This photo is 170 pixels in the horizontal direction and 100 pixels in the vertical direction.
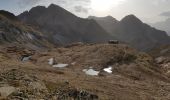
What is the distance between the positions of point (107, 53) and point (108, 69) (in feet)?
57.0

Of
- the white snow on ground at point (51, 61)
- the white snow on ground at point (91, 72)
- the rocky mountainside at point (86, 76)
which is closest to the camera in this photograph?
the rocky mountainside at point (86, 76)

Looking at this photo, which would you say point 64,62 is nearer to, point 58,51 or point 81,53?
point 81,53

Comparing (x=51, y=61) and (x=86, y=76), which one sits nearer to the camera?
(x=86, y=76)

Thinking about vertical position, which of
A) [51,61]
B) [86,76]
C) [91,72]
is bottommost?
[86,76]

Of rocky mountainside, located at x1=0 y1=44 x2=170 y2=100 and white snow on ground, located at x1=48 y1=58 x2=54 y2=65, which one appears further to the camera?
white snow on ground, located at x1=48 y1=58 x2=54 y2=65

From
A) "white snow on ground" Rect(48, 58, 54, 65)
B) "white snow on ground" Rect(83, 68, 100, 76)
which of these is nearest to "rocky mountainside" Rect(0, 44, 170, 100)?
"white snow on ground" Rect(83, 68, 100, 76)

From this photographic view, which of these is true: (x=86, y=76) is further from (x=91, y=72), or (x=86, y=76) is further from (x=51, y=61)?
(x=51, y=61)

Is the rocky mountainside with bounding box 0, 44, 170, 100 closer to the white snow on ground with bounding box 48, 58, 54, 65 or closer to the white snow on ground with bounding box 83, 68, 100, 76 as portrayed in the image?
the white snow on ground with bounding box 83, 68, 100, 76

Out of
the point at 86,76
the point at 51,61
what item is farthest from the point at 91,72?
the point at 51,61

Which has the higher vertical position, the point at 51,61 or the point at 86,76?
the point at 51,61

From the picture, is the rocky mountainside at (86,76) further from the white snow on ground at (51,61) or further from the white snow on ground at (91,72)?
the white snow on ground at (51,61)

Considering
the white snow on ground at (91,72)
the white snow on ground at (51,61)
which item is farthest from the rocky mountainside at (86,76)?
the white snow on ground at (51,61)

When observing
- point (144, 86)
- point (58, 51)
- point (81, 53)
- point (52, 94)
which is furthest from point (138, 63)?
point (52, 94)

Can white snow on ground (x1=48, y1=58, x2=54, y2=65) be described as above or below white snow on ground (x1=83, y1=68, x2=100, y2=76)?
above
